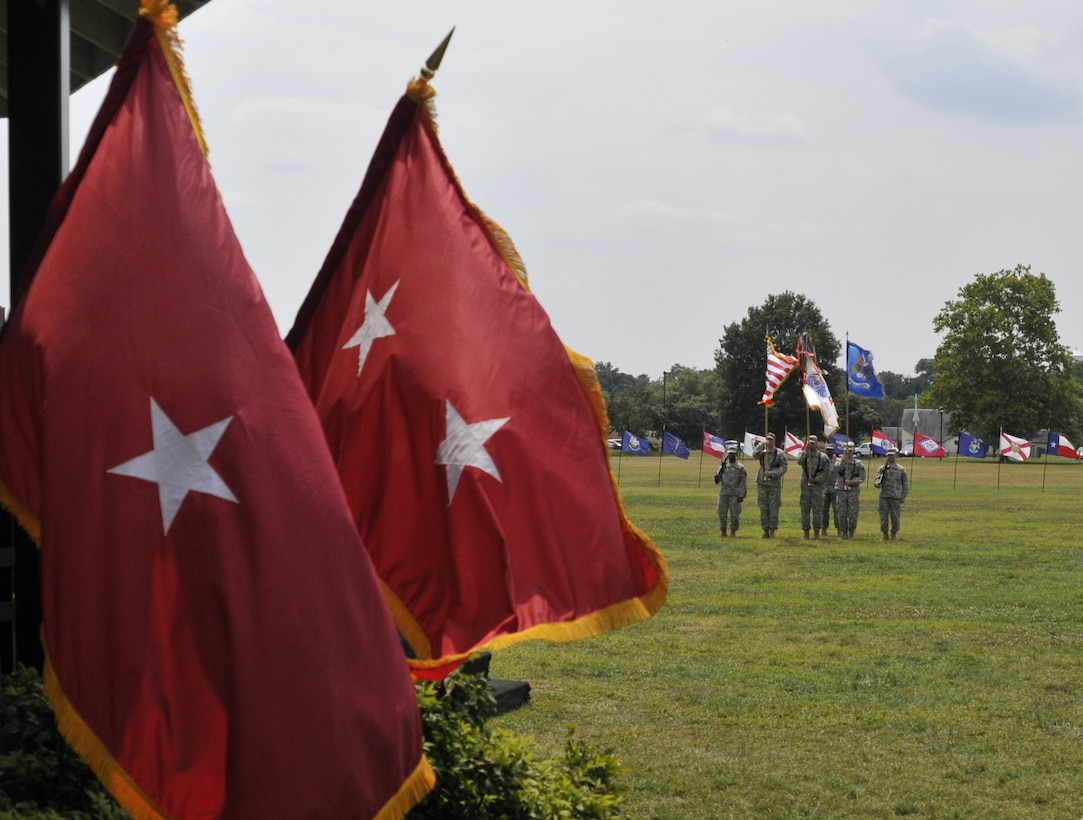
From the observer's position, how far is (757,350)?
9000cm

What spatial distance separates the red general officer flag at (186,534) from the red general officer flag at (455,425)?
31.5 inches

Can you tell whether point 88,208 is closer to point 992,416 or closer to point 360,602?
point 360,602

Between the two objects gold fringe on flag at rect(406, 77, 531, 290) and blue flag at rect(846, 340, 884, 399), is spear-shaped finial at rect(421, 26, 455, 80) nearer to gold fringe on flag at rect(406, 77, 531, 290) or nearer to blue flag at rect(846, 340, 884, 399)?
gold fringe on flag at rect(406, 77, 531, 290)

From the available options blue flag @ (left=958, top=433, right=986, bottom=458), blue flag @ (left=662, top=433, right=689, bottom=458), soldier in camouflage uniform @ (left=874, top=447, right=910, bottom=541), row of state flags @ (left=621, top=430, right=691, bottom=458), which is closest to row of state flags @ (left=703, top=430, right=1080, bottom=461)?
Answer: blue flag @ (left=958, top=433, right=986, bottom=458)

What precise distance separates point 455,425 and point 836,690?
5.76 m

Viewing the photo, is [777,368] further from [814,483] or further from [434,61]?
[434,61]

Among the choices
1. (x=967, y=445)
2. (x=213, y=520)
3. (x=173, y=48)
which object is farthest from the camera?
(x=967, y=445)

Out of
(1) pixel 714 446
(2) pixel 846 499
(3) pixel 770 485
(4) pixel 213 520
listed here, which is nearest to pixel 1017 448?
(1) pixel 714 446

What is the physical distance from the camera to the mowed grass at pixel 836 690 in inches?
269

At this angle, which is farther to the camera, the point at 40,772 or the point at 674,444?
the point at 674,444

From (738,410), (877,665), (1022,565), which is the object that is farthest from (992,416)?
(877,665)

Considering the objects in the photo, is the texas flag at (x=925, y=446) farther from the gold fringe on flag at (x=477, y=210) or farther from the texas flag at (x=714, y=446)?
the gold fringe on flag at (x=477, y=210)

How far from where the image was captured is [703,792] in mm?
6766

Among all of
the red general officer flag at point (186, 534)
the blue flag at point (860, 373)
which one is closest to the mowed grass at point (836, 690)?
the red general officer flag at point (186, 534)
